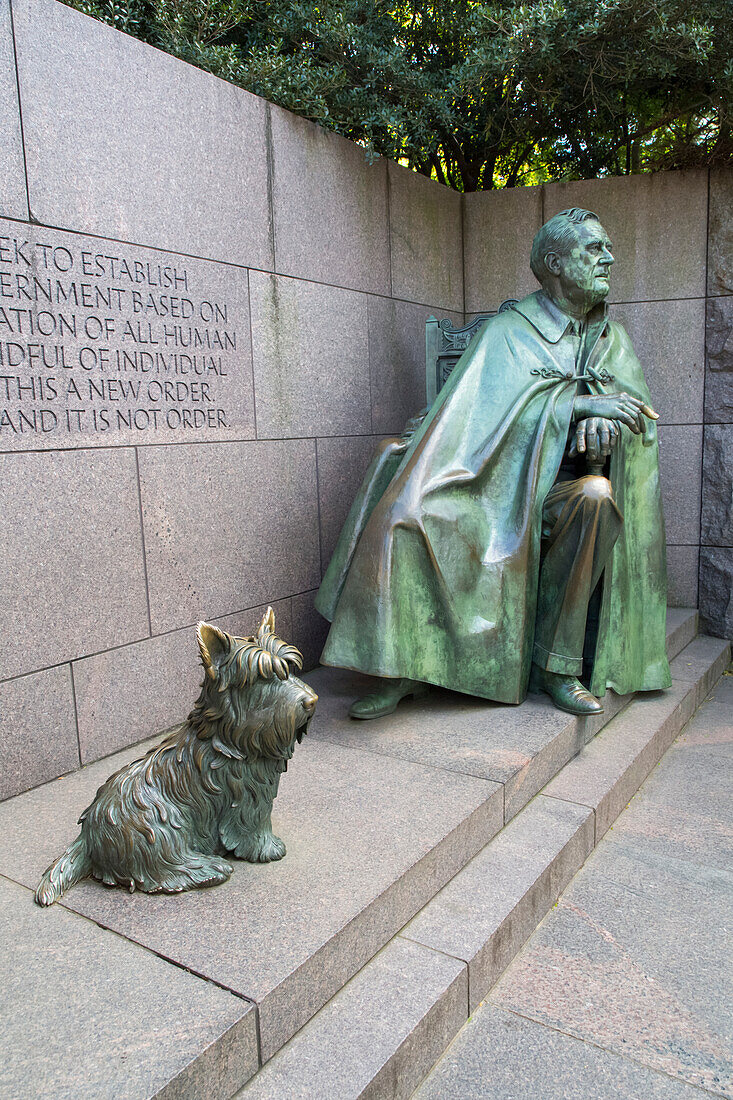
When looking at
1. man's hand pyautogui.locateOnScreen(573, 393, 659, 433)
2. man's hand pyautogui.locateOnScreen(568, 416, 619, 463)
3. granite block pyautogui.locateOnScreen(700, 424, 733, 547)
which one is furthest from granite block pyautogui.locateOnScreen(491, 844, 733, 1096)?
granite block pyautogui.locateOnScreen(700, 424, 733, 547)

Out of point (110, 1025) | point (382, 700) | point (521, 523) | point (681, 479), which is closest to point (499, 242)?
point (681, 479)

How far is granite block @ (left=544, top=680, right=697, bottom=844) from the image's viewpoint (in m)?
3.37

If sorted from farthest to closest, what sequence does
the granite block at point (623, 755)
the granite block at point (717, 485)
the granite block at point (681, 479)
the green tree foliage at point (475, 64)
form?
1. the granite block at point (681, 479)
2. the granite block at point (717, 485)
3. the green tree foliage at point (475, 64)
4. the granite block at point (623, 755)

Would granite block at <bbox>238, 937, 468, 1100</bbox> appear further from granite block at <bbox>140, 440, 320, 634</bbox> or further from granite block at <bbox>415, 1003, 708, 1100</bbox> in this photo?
granite block at <bbox>140, 440, 320, 634</bbox>

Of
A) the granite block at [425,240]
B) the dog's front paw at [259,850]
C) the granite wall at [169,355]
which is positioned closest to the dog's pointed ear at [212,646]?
the dog's front paw at [259,850]

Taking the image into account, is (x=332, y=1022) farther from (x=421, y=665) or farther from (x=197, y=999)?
(x=421, y=665)

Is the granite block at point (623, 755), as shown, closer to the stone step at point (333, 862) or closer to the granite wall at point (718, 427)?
the stone step at point (333, 862)

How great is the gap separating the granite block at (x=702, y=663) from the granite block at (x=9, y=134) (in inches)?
154

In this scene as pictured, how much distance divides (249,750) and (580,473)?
245 centimetres

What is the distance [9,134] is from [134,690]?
2.13 meters

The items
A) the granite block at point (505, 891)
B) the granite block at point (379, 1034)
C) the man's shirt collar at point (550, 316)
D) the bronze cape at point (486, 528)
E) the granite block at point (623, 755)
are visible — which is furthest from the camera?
the man's shirt collar at point (550, 316)

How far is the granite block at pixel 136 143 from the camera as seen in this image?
121 inches

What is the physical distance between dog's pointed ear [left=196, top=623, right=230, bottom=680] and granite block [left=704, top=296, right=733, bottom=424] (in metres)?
4.34

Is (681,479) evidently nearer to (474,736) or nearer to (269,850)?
(474,736)
